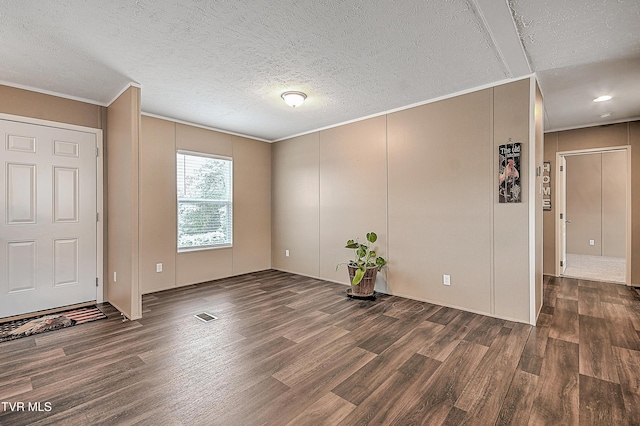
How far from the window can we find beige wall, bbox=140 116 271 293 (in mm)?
106

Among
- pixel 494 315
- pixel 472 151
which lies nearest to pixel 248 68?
pixel 472 151

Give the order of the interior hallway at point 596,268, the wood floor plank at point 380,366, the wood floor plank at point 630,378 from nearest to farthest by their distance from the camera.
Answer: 1. the wood floor plank at point 630,378
2. the wood floor plank at point 380,366
3. the interior hallway at point 596,268

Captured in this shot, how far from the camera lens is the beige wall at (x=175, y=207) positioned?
4.33m

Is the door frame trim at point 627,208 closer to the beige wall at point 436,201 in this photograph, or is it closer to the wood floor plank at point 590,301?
the wood floor plank at point 590,301

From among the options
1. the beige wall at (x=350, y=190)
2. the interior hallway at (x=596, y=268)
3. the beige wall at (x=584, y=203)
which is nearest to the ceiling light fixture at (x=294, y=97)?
the beige wall at (x=350, y=190)

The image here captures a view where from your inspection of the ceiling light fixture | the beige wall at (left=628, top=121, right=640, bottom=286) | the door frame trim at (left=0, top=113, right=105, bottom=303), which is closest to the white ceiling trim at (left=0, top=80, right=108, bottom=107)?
the door frame trim at (left=0, top=113, right=105, bottom=303)

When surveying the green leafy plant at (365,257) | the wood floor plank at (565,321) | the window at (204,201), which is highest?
the window at (204,201)

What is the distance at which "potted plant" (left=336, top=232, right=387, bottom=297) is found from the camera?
13.1 feet

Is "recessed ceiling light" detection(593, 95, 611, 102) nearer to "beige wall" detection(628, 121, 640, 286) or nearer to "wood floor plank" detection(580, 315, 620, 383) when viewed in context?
"beige wall" detection(628, 121, 640, 286)

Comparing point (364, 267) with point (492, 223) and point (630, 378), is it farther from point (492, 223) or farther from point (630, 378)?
point (630, 378)

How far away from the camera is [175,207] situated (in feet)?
15.0

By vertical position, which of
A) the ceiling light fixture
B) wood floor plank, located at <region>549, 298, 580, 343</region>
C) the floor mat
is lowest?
wood floor plank, located at <region>549, 298, 580, 343</region>

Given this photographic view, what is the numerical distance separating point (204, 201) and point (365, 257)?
9.09ft

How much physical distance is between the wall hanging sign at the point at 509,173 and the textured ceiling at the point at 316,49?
0.74 meters
